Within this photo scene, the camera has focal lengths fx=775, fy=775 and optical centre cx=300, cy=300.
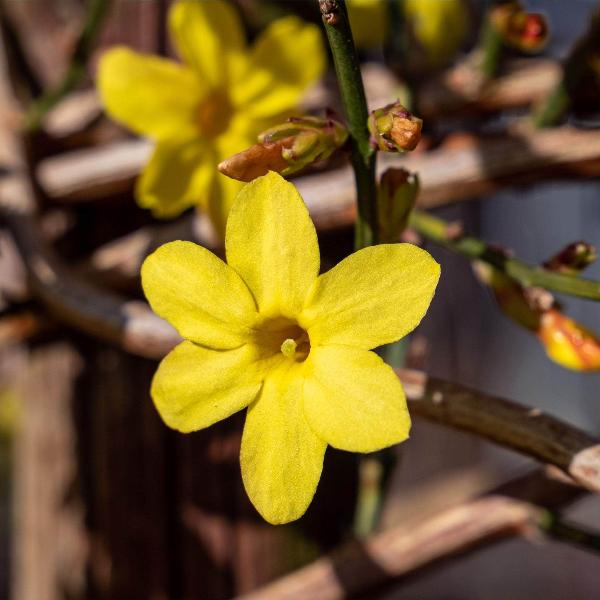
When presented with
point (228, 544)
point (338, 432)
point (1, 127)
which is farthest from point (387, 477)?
point (1, 127)

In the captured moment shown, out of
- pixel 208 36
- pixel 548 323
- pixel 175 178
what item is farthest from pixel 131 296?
pixel 548 323

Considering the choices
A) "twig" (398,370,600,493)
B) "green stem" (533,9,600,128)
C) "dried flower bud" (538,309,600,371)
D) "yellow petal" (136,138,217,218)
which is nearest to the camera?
"twig" (398,370,600,493)

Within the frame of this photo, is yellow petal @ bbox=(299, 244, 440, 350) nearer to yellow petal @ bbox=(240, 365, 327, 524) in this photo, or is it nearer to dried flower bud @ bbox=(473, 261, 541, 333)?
yellow petal @ bbox=(240, 365, 327, 524)

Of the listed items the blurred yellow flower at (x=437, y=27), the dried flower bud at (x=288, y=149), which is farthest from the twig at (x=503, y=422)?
the blurred yellow flower at (x=437, y=27)

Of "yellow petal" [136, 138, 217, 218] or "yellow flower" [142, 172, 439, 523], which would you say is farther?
"yellow petal" [136, 138, 217, 218]

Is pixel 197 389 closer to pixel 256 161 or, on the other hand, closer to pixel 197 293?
pixel 197 293

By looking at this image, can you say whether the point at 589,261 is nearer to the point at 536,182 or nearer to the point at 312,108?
the point at 536,182

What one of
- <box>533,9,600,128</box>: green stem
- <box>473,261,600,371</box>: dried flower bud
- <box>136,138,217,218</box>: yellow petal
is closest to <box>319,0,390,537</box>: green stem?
<box>473,261,600,371</box>: dried flower bud
